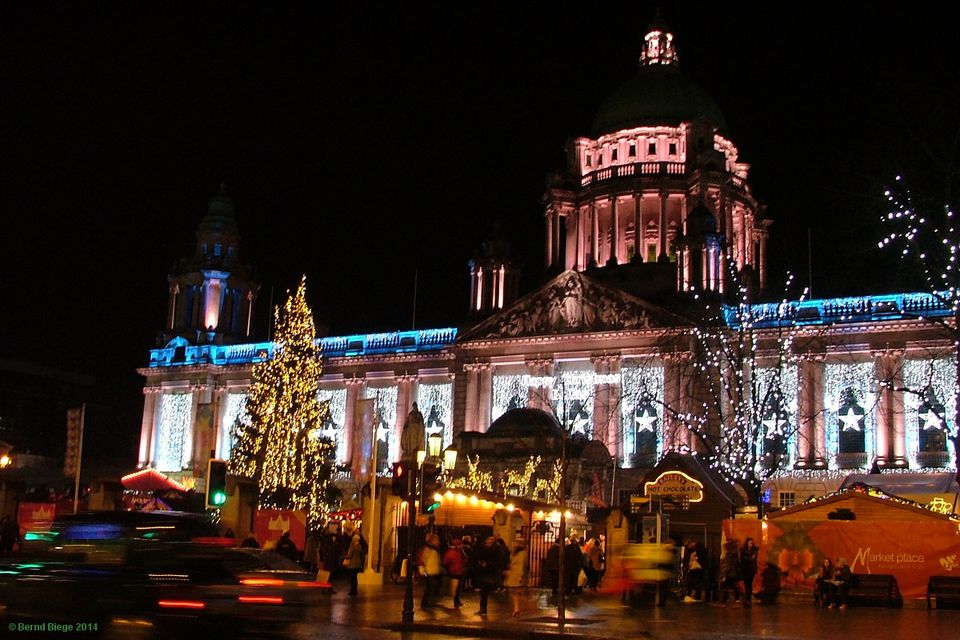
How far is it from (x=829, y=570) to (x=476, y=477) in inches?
1070

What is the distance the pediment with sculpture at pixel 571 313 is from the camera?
Result: 65562 millimetres

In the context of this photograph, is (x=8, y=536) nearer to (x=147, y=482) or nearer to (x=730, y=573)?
(x=147, y=482)

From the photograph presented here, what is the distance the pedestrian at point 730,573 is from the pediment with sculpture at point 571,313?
34.3 m

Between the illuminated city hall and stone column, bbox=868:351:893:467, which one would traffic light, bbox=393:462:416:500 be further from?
stone column, bbox=868:351:893:467

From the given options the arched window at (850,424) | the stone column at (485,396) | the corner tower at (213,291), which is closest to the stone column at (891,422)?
the arched window at (850,424)

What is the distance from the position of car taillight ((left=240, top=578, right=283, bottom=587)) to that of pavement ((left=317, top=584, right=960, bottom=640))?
7050 millimetres

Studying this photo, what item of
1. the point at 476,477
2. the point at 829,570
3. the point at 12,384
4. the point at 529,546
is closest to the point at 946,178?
the point at 829,570

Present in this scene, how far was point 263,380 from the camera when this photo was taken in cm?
5281

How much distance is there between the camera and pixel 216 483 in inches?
1126

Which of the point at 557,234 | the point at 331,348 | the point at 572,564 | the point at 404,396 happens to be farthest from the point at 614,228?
the point at 572,564

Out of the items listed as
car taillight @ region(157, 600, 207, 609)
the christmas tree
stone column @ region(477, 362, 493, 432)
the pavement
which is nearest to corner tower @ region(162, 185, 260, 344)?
stone column @ region(477, 362, 493, 432)

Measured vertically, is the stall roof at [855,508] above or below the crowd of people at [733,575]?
above

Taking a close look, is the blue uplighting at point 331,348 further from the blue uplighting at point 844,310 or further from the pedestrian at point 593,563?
the pedestrian at point 593,563

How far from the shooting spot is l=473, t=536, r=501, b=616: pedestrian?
25.9 metres
